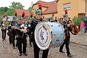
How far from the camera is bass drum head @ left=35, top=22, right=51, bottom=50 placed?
299 inches

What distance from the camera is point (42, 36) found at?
7.99 m

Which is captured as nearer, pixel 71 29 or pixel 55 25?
pixel 55 25

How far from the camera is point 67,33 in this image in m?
10.5

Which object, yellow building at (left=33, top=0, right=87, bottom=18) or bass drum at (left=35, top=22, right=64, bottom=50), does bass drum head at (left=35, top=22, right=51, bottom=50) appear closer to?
bass drum at (left=35, top=22, right=64, bottom=50)

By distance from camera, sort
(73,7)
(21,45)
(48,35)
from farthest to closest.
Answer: (73,7)
(21,45)
(48,35)

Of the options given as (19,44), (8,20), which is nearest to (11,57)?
(19,44)

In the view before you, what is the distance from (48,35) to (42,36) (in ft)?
1.48

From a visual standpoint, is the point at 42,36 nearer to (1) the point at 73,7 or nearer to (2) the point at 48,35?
(2) the point at 48,35

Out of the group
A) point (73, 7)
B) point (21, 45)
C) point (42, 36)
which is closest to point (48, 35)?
point (42, 36)

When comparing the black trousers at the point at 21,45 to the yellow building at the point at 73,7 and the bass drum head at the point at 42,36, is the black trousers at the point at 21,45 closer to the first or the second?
the bass drum head at the point at 42,36

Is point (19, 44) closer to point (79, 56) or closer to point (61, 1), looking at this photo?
point (79, 56)

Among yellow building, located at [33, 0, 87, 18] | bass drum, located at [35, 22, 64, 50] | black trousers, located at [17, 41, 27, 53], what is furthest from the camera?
yellow building, located at [33, 0, 87, 18]

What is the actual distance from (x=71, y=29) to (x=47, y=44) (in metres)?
2.98

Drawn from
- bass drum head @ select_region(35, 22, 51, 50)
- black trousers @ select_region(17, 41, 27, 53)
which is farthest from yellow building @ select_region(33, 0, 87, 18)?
bass drum head @ select_region(35, 22, 51, 50)
